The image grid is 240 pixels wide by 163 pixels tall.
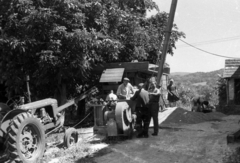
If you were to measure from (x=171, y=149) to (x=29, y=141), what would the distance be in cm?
349

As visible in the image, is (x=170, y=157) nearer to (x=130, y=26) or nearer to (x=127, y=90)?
(x=127, y=90)

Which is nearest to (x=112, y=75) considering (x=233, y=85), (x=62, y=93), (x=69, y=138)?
(x=62, y=93)

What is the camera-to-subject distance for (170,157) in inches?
256

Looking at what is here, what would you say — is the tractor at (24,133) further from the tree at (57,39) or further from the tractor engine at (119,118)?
the tree at (57,39)

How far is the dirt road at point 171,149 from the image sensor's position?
6.37 meters

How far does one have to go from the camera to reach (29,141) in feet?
22.0

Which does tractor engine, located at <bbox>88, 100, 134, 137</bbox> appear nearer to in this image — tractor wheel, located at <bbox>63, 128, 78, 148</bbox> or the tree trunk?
tractor wheel, located at <bbox>63, 128, 78, 148</bbox>

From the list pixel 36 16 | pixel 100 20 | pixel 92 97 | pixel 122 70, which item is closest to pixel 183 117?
pixel 122 70

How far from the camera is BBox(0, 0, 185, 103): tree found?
1046 cm

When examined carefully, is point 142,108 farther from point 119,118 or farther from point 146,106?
point 119,118

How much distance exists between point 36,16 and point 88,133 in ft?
15.1

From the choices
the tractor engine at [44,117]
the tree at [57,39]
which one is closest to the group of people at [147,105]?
the tractor engine at [44,117]

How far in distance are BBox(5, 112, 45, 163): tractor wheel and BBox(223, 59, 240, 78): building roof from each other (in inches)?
534

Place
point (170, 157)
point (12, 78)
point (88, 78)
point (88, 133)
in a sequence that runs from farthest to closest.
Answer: point (88, 78) < point (12, 78) < point (88, 133) < point (170, 157)
